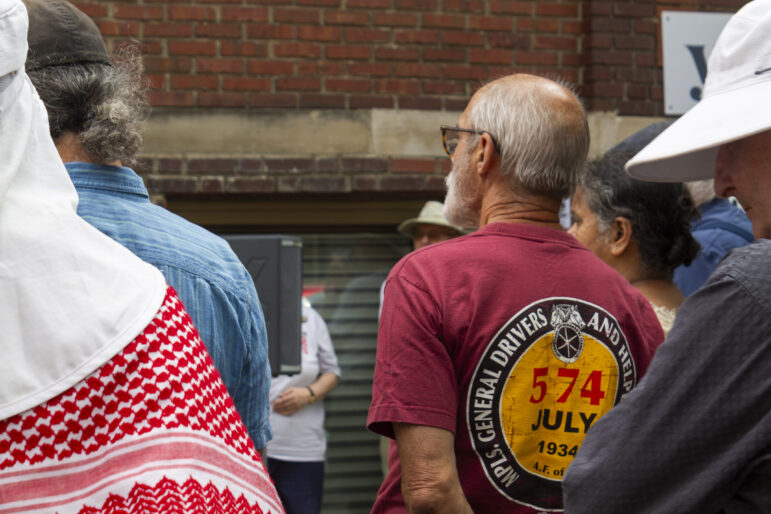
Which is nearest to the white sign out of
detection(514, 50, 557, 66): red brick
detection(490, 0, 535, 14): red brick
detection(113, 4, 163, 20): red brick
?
detection(514, 50, 557, 66): red brick

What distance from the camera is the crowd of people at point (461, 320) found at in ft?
4.02

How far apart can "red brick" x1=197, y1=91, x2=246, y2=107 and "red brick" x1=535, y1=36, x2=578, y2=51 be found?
1.96 meters

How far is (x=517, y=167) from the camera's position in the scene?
223 cm

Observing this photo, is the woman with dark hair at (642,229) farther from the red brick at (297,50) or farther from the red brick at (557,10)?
the red brick at (557,10)

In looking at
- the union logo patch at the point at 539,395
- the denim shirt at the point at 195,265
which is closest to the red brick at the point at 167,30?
the denim shirt at the point at 195,265

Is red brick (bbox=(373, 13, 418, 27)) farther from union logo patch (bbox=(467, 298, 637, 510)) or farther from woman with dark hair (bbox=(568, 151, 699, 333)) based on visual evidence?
union logo patch (bbox=(467, 298, 637, 510))

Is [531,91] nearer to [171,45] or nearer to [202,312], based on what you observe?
[202,312]

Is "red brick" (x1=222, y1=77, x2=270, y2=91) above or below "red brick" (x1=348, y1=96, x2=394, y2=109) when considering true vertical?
above

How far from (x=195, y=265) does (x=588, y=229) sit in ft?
4.78

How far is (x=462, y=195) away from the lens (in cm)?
235

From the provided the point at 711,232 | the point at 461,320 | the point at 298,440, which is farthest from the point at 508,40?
the point at 461,320

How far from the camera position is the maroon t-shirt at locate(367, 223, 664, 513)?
2002 millimetres

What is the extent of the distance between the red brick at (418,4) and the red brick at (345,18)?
0.23 m

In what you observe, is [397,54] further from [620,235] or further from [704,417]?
[704,417]
